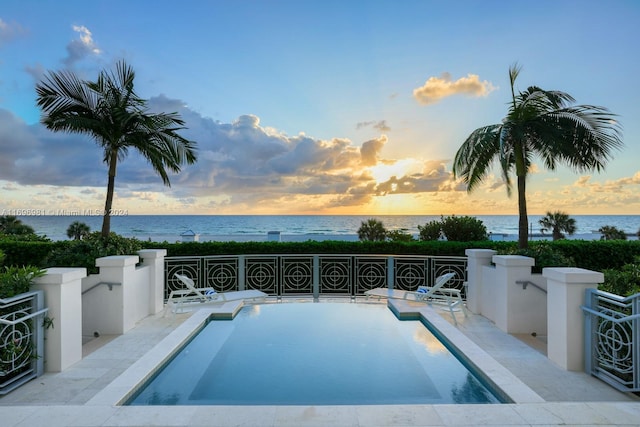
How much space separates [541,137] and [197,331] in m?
8.68

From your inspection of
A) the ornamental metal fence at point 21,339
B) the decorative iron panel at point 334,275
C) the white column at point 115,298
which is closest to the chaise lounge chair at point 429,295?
the decorative iron panel at point 334,275

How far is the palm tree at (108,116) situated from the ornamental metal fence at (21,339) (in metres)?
4.74

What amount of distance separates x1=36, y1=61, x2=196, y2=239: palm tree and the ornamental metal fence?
4.74 meters

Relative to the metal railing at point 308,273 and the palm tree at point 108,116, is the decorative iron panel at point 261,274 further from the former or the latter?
the palm tree at point 108,116

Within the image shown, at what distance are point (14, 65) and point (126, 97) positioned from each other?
694cm

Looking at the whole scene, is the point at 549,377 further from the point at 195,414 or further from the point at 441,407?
the point at 195,414

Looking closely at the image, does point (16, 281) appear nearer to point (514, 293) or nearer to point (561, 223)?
point (514, 293)

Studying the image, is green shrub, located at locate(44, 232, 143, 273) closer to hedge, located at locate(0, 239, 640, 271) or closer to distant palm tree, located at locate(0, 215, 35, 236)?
hedge, located at locate(0, 239, 640, 271)

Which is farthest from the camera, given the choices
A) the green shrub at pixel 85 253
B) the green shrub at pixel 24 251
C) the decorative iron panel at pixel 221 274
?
the green shrub at pixel 24 251

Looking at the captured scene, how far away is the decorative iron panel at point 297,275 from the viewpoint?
1181 cm

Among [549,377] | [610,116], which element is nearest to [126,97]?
[549,377]

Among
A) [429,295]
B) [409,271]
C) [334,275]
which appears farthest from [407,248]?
[429,295]

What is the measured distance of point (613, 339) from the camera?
412 cm

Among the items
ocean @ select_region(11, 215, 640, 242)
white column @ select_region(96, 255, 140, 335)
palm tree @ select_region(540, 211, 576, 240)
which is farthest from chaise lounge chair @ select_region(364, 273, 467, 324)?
ocean @ select_region(11, 215, 640, 242)
